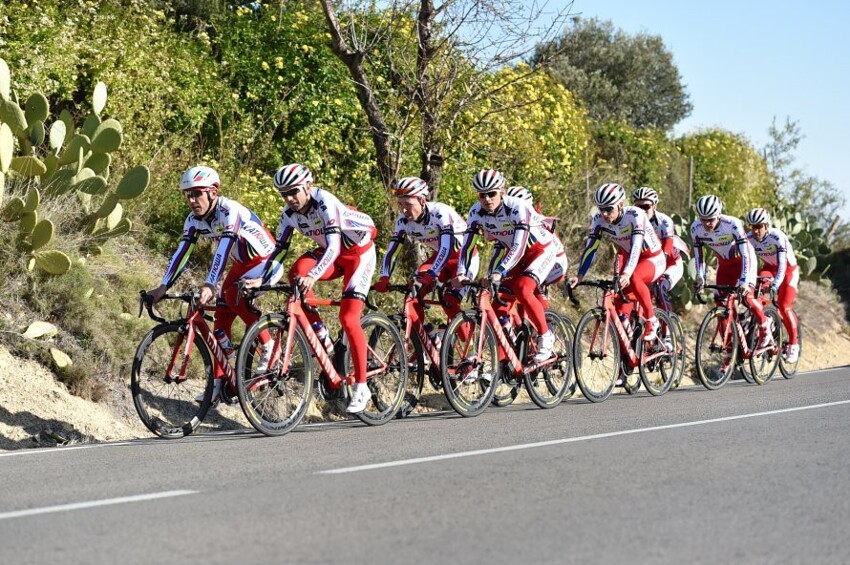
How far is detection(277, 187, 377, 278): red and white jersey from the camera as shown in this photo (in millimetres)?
10516

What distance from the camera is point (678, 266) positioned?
15594 millimetres

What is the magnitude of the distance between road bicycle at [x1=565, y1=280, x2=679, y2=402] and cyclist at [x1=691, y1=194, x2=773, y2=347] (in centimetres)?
140

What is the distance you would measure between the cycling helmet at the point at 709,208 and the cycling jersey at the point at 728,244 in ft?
0.55

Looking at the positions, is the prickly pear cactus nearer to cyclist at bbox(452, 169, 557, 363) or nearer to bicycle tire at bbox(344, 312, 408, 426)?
bicycle tire at bbox(344, 312, 408, 426)

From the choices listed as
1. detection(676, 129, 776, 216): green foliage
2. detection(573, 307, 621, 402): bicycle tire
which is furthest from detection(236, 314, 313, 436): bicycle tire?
detection(676, 129, 776, 216): green foliage

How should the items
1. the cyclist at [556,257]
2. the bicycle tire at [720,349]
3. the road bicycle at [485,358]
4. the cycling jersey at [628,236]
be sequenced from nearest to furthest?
1. the road bicycle at [485,358]
2. the cyclist at [556,257]
3. the cycling jersey at [628,236]
4. the bicycle tire at [720,349]

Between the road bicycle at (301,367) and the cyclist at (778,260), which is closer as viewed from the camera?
the road bicycle at (301,367)

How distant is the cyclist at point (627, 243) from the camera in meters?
13.8

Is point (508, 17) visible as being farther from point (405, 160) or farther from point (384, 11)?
point (405, 160)

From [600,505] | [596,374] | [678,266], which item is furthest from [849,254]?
[600,505]

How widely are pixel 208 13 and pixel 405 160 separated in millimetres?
4714

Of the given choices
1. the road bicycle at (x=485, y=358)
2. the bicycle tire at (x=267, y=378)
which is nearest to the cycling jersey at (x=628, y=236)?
the road bicycle at (x=485, y=358)

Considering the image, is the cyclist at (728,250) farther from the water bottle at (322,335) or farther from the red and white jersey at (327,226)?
the water bottle at (322,335)

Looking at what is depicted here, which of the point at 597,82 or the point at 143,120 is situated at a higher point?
the point at 597,82
